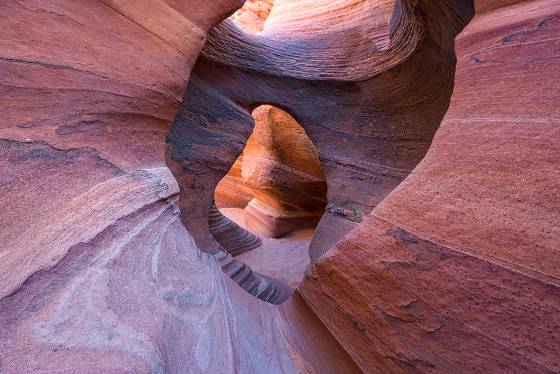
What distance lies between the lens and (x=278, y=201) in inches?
296

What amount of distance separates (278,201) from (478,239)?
21.4 feet

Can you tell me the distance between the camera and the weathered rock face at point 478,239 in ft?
3.10

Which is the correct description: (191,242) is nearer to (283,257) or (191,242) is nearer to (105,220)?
(105,220)

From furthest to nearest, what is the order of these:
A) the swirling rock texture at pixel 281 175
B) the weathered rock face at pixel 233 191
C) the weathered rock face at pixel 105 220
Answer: the weathered rock face at pixel 233 191 → the swirling rock texture at pixel 281 175 → the weathered rock face at pixel 105 220

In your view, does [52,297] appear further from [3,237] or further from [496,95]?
[496,95]

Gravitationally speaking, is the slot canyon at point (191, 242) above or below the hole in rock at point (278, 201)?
above

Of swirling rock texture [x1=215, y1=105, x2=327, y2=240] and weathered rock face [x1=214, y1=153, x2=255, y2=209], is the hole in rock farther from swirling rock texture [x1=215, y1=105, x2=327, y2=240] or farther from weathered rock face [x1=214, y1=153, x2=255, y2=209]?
weathered rock face [x1=214, y1=153, x2=255, y2=209]

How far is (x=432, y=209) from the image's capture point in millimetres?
1228

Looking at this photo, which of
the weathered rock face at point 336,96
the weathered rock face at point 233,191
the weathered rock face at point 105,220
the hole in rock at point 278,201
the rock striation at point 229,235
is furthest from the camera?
the weathered rock face at point 233,191

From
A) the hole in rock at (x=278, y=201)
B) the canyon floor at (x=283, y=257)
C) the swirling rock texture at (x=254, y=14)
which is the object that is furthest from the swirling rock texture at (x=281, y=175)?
the swirling rock texture at (x=254, y=14)

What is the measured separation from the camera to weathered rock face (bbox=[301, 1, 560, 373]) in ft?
3.10

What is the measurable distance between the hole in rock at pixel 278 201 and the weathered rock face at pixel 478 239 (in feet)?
14.1

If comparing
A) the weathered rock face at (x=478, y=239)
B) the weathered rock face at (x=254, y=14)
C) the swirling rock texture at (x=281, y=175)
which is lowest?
the swirling rock texture at (x=281, y=175)

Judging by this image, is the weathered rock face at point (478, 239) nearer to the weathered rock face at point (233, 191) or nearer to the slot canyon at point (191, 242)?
the slot canyon at point (191, 242)
